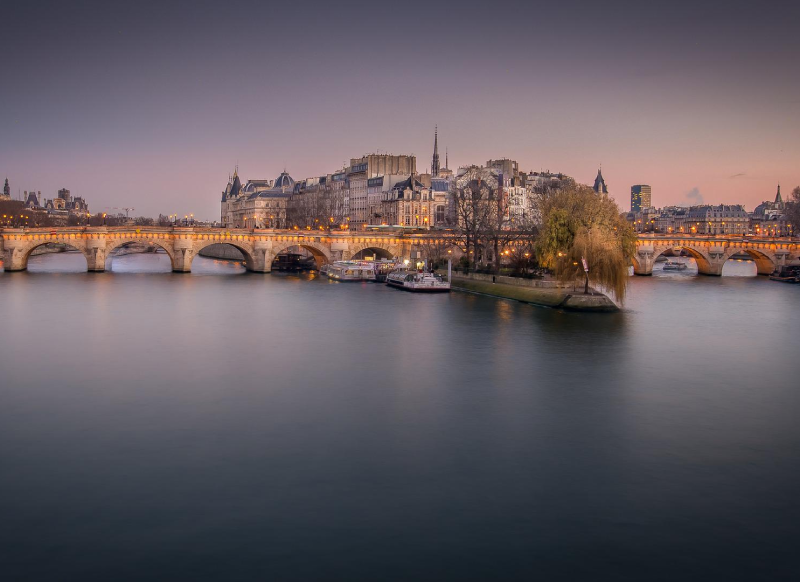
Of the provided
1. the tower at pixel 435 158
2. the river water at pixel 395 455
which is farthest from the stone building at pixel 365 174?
the river water at pixel 395 455

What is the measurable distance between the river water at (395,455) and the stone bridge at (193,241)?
40752 mm

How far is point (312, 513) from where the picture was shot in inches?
584

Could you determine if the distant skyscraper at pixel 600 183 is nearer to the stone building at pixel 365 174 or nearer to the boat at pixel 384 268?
the stone building at pixel 365 174

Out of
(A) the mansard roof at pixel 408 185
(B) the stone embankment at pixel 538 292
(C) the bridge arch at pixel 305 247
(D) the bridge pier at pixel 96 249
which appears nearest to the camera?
(B) the stone embankment at pixel 538 292

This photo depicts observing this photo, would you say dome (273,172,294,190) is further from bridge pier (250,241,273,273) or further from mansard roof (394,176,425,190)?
bridge pier (250,241,273,273)

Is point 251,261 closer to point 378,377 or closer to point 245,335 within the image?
point 245,335

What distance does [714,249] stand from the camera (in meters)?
92.0

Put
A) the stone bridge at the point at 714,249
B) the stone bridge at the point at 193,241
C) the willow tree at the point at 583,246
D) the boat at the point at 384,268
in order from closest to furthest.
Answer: the willow tree at the point at 583,246
the stone bridge at the point at 193,241
the boat at the point at 384,268
the stone bridge at the point at 714,249

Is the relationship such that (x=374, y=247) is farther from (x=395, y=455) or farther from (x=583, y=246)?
(x=395, y=455)

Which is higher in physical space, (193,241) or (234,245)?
(193,241)

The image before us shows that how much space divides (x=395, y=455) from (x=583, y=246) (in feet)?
100

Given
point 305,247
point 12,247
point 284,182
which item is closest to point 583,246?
point 305,247

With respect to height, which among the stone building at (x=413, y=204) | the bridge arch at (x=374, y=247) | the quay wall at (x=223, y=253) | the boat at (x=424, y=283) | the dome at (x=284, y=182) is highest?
the dome at (x=284, y=182)

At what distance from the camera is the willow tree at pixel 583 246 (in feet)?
151
